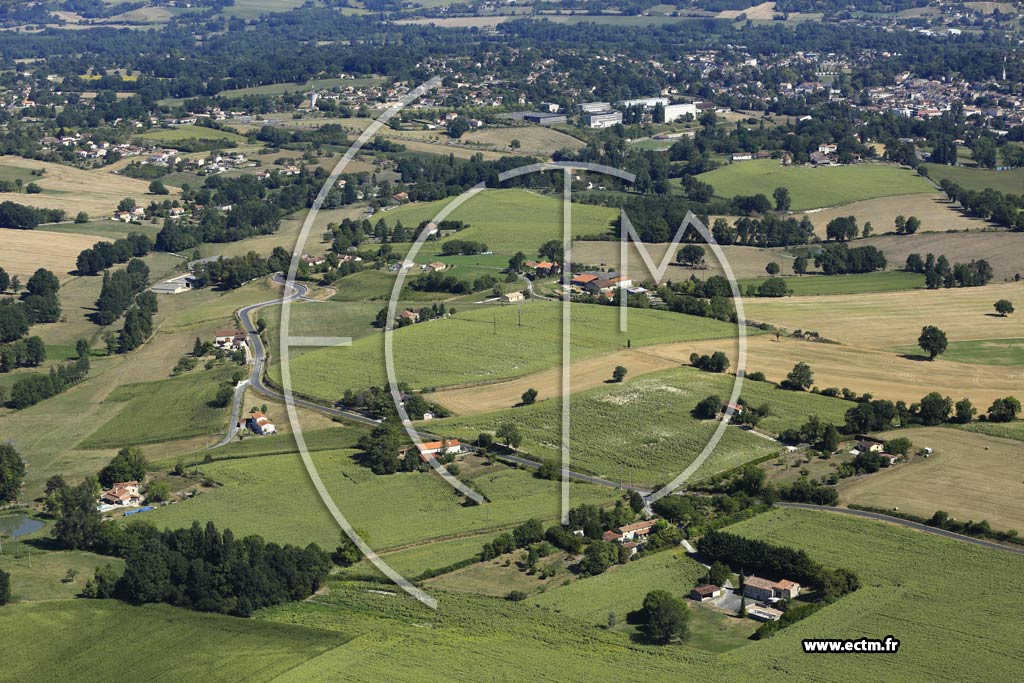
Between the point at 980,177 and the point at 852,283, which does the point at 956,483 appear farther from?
the point at 980,177

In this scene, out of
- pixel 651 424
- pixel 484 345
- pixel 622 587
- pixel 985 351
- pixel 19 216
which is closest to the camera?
pixel 622 587

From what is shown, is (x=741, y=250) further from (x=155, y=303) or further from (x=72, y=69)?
(x=72, y=69)

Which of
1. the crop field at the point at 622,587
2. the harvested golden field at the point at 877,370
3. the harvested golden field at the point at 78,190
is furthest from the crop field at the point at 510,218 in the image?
the crop field at the point at 622,587

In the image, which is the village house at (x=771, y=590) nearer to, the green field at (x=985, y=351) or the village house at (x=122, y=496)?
the village house at (x=122, y=496)

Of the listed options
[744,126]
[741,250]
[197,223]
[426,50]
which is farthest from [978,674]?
[426,50]

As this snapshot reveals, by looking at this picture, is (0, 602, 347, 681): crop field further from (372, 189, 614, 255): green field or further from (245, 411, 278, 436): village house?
(372, 189, 614, 255): green field

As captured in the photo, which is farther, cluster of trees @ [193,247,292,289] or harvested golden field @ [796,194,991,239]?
harvested golden field @ [796,194,991,239]

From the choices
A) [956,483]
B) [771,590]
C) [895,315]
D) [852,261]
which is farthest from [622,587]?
[852,261]

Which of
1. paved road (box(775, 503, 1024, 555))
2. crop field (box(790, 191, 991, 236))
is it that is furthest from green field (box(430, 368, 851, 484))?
crop field (box(790, 191, 991, 236))
